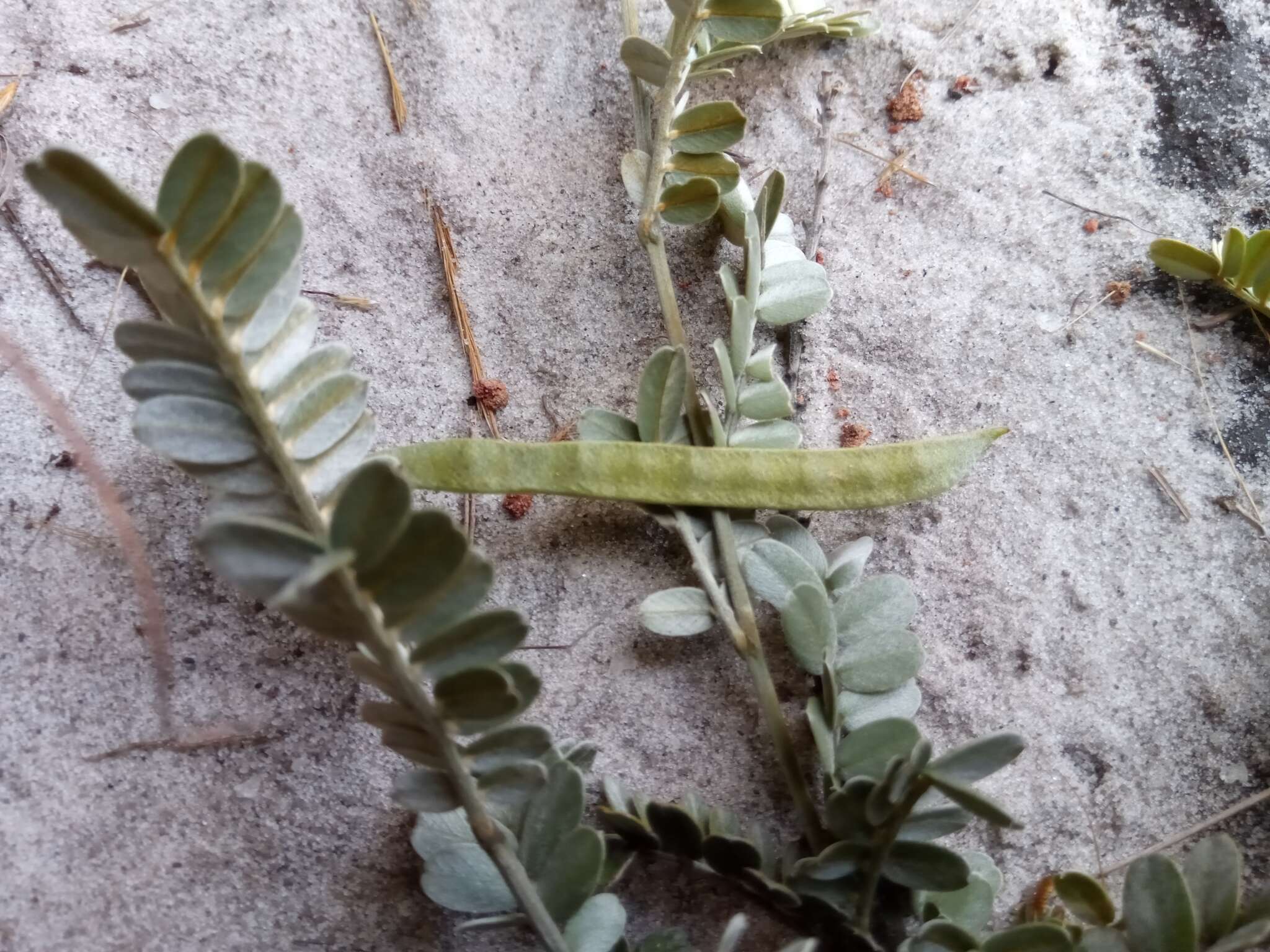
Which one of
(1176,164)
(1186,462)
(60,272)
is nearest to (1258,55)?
(1176,164)

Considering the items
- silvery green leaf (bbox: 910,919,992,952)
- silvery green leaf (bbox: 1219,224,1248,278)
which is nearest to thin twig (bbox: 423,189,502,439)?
silvery green leaf (bbox: 910,919,992,952)

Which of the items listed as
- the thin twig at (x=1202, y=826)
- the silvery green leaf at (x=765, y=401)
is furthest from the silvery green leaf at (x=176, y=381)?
the thin twig at (x=1202, y=826)

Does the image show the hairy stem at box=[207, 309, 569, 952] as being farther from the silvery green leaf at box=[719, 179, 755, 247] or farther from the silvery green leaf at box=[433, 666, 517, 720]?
the silvery green leaf at box=[719, 179, 755, 247]

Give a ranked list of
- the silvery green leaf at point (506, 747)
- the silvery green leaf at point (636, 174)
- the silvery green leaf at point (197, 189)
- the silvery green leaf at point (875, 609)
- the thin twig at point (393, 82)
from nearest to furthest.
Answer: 1. the silvery green leaf at point (197, 189)
2. the silvery green leaf at point (506, 747)
3. the silvery green leaf at point (875, 609)
4. the silvery green leaf at point (636, 174)
5. the thin twig at point (393, 82)

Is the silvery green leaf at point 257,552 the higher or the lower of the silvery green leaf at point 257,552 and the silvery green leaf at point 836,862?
the higher

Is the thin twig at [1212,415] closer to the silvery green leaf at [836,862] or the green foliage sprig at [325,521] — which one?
the silvery green leaf at [836,862]
